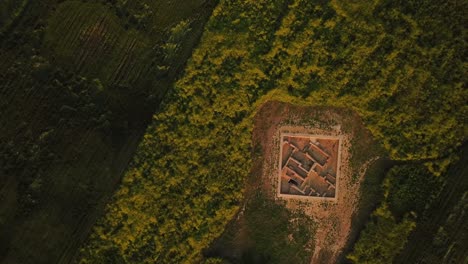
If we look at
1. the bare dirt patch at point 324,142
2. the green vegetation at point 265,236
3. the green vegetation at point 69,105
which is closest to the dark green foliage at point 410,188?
the bare dirt patch at point 324,142

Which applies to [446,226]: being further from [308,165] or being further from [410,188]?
[308,165]

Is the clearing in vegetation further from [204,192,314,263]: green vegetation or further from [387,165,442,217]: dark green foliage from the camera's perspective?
[387,165,442,217]: dark green foliage

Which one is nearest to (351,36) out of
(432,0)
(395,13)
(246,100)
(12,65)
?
(395,13)

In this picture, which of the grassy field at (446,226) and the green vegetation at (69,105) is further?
the grassy field at (446,226)

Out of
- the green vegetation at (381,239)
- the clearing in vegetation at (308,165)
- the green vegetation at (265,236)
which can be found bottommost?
the green vegetation at (265,236)

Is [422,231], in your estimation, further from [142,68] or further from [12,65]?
[12,65]

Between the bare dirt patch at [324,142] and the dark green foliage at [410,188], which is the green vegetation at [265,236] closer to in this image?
the bare dirt patch at [324,142]

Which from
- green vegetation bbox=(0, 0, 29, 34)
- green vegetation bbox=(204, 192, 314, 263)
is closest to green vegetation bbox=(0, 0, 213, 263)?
green vegetation bbox=(0, 0, 29, 34)

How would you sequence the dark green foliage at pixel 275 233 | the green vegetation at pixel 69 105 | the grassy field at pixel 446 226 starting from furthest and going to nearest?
the dark green foliage at pixel 275 233 < the grassy field at pixel 446 226 < the green vegetation at pixel 69 105
